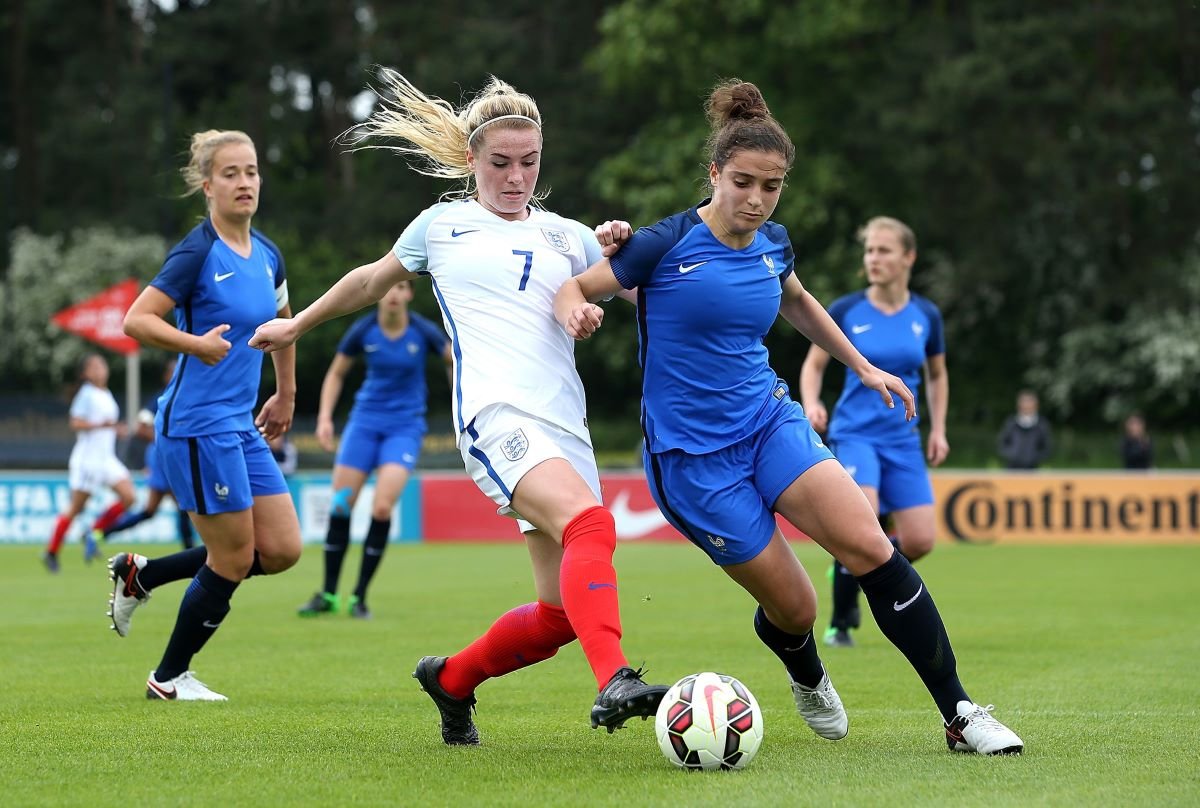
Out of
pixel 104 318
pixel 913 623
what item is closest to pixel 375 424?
pixel 913 623

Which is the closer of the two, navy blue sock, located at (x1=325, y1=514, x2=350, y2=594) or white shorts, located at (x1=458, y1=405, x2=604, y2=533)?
white shorts, located at (x1=458, y1=405, x2=604, y2=533)

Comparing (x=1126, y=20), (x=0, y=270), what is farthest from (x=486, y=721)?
(x=0, y=270)

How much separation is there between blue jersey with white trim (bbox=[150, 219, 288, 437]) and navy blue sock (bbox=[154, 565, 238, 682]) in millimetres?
691

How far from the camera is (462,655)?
19.7ft

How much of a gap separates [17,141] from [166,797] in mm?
52679

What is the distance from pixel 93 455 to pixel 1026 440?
527 inches

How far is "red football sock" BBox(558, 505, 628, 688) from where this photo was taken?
5172mm

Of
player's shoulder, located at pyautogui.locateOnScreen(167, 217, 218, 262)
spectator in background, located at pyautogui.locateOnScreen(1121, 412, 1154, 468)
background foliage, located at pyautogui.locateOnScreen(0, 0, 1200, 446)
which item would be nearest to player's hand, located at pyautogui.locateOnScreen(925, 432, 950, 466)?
player's shoulder, located at pyautogui.locateOnScreen(167, 217, 218, 262)

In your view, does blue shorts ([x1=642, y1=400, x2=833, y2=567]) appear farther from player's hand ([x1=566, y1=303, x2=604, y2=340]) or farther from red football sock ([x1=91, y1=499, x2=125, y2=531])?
red football sock ([x1=91, y1=499, x2=125, y2=531])

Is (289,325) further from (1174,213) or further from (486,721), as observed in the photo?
(1174,213)

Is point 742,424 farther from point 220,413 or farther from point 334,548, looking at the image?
point 334,548

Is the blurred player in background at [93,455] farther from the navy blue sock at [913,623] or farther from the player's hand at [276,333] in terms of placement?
the navy blue sock at [913,623]

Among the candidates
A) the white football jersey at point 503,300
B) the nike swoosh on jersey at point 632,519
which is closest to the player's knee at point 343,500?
the white football jersey at point 503,300

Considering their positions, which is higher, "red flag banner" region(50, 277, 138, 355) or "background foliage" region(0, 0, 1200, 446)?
"background foliage" region(0, 0, 1200, 446)
